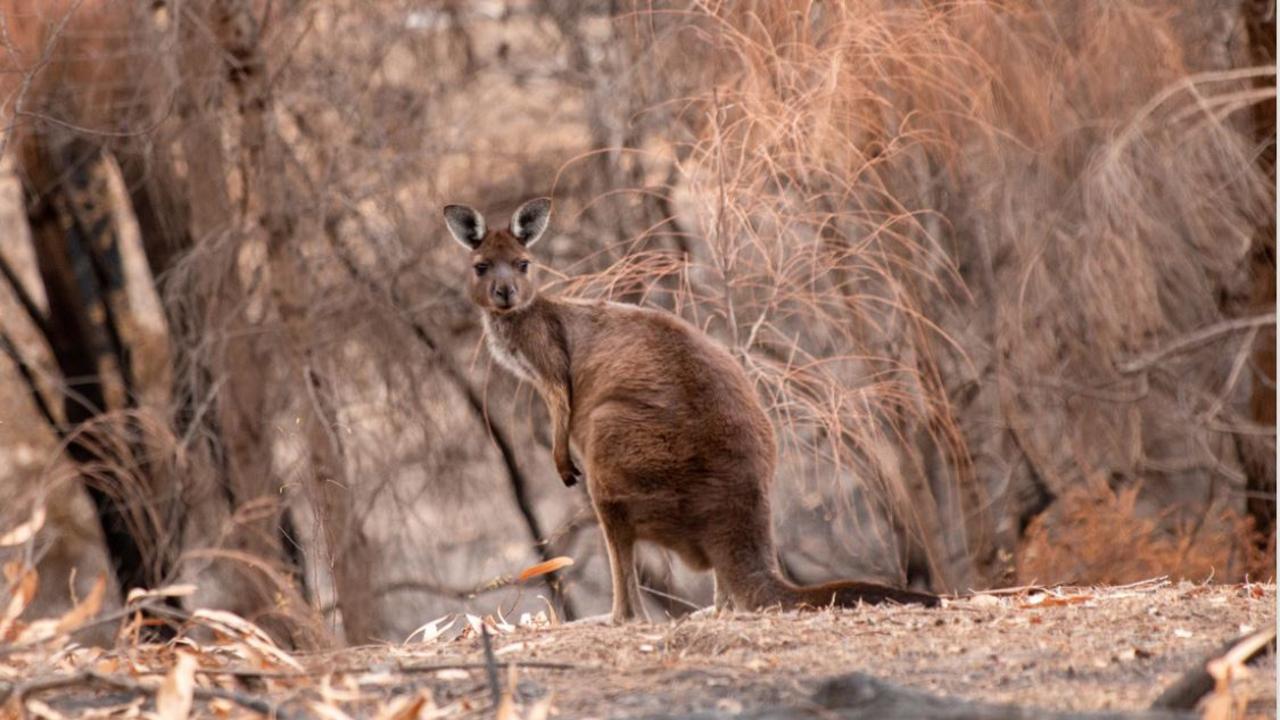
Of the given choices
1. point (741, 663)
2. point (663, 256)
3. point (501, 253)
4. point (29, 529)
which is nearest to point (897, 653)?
point (741, 663)

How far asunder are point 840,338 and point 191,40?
3.62 meters

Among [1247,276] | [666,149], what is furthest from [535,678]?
[1247,276]

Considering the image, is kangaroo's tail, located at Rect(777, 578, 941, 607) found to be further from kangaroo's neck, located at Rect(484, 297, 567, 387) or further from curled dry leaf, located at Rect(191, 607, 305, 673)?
curled dry leaf, located at Rect(191, 607, 305, 673)

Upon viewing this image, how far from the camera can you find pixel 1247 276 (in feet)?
36.7

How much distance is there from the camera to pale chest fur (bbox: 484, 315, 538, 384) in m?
6.21

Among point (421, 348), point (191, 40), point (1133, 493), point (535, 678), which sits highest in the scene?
point (191, 40)

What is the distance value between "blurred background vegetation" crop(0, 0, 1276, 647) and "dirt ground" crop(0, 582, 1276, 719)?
7.61ft

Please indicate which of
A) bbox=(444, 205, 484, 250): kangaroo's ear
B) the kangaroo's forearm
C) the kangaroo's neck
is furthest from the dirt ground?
bbox=(444, 205, 484, 250): kangaroo's ear

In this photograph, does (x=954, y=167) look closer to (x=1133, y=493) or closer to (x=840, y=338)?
(x=840, y=338)

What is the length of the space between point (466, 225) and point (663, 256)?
117cm

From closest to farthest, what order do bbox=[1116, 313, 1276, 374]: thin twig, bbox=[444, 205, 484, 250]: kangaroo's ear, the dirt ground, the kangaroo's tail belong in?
the dirt ground
the kangaroo's tail
bbox=[444, 205, 484, 250]: kangaroo's ear
bbox=[1116, 313, 1276, 374]: thin twig

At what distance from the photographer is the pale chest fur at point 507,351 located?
20.4 feet

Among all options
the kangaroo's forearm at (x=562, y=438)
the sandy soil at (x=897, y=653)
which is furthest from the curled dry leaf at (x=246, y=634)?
the kangaroo's forearm at (x=562, y=438)

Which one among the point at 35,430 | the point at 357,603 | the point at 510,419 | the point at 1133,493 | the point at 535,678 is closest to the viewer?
the point at 535,678
